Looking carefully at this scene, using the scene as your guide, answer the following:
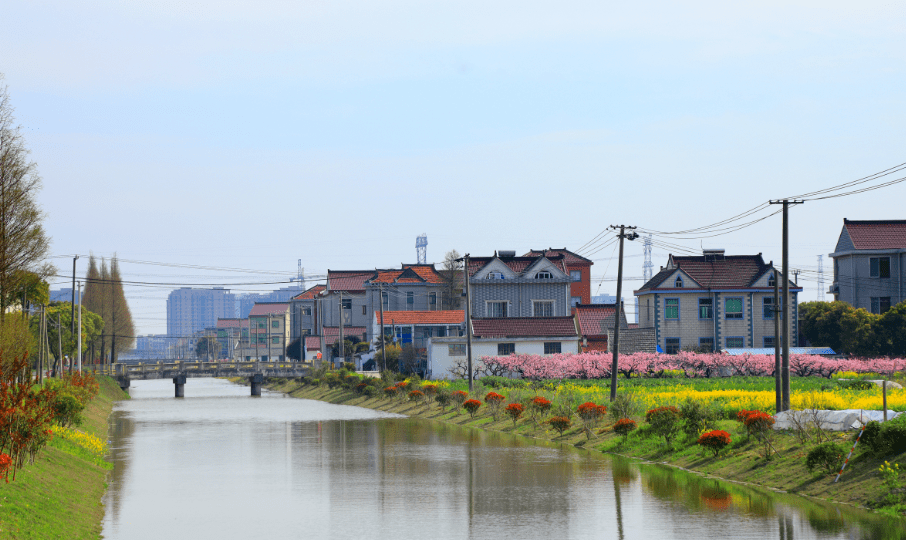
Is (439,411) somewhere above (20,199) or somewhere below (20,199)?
below

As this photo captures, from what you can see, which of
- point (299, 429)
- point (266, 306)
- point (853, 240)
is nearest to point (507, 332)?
point (299, 429)

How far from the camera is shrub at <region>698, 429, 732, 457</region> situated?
2577 centimetres

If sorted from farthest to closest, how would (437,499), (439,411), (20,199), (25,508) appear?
(439,411) → (20,199) → (437,499) → (25,508)

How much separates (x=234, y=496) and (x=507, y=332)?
4473 centimetres

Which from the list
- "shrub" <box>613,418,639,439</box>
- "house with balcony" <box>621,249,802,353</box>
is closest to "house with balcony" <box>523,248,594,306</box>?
"house with balcony" <box>621,249,802,353</box>

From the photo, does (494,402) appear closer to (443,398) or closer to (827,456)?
(443,398)

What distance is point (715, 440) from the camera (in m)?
25.8

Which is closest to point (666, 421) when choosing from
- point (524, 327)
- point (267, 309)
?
point (524, 327)

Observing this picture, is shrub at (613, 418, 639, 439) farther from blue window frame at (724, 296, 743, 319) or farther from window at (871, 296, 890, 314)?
window at (871, 296, 890, 314)

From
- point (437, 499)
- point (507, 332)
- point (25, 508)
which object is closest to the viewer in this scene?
point (25, 508)

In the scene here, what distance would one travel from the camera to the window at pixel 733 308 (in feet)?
237

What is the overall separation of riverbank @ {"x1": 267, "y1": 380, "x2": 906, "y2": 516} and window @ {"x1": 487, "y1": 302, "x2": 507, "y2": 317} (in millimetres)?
39130

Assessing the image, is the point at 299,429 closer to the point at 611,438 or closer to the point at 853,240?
the point at 611,438

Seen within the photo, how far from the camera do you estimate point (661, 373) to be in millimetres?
61156
